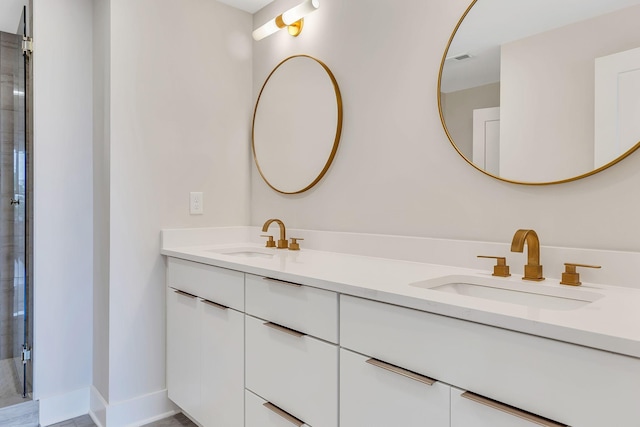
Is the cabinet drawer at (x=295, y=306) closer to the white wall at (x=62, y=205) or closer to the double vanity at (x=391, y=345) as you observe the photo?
Result: the double vanity at (x=391, y=345)


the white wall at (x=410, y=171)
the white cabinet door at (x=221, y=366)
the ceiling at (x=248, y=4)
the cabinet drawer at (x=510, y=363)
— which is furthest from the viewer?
the ceiling at (x=248, y=4)

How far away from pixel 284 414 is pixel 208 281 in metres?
0.67

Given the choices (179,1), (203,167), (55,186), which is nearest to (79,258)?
(55,186)

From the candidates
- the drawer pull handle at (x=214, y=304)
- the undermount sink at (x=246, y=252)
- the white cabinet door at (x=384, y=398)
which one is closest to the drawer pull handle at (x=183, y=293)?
the drawer pull handle at (x=214, y=304)

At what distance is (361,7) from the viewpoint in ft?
6.29

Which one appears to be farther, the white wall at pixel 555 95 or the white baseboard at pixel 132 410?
the white baseboard at pixel 132 410

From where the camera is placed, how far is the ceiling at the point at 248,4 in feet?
7.84

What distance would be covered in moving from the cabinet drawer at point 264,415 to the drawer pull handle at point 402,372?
1.27 feet

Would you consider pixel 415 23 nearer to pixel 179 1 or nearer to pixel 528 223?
pixel 528 223

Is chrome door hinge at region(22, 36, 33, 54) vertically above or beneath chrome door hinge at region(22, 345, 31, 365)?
above

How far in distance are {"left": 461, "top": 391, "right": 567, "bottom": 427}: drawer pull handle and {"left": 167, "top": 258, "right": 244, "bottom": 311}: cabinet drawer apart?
37.9 inches

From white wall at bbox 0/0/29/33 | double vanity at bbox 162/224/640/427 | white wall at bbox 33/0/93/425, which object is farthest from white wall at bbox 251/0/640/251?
white wall at bbox 0/0/29/33

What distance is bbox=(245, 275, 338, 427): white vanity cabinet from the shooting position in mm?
1265

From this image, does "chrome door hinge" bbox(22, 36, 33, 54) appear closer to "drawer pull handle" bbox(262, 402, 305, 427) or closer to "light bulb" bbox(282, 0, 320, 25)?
"light bulb" bbox(282, 0, 320, 25)
